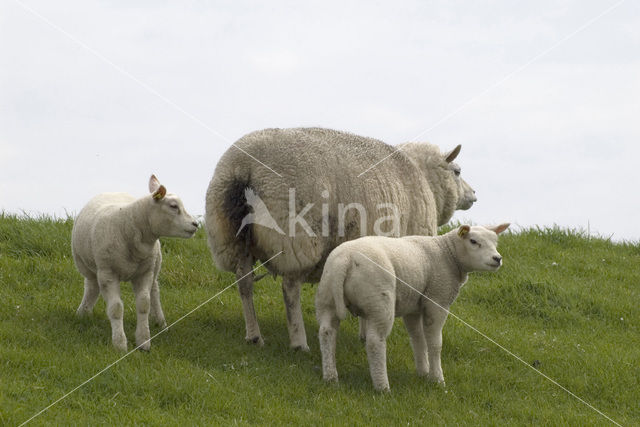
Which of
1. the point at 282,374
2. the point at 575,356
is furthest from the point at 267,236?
the point at 575,356

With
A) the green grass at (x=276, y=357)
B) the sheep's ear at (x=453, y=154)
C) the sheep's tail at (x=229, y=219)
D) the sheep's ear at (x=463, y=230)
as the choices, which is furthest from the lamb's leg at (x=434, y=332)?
the sheep's ear at (x=453, y=154)

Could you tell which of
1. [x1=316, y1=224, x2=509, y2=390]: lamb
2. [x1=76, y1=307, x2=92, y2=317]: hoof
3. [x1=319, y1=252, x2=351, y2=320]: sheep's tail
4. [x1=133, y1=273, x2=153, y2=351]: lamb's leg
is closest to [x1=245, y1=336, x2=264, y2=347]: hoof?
[x1=133, y1=273, x2=153, y2=351]: lamb's leg

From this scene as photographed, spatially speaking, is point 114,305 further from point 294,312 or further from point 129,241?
point 294,312

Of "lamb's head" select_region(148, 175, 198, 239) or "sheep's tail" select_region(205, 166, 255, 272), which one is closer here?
"lamb's head" select_region(148, 175, 198, 239)

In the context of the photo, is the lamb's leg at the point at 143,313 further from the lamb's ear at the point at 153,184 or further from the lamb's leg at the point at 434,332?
the lamb's leg at the point at 434,332

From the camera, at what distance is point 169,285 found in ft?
36.9

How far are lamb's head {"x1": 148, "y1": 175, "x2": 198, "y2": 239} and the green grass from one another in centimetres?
132

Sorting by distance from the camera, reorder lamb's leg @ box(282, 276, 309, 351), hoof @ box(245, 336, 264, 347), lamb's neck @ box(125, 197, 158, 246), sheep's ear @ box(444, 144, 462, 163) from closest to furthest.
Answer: lamb's neck @ box(125, 197, 158, 246), lamb's leg @ box(282, 276, 309, 351), hoof @ box(245, 336, 264, 347), sheep's ear @ box(444, 144, 462, 163)

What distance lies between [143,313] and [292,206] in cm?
190

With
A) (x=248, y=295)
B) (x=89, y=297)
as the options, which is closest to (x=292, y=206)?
(x=248, y=295)

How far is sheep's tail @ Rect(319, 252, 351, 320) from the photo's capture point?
7.52m

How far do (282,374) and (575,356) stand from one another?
376cm

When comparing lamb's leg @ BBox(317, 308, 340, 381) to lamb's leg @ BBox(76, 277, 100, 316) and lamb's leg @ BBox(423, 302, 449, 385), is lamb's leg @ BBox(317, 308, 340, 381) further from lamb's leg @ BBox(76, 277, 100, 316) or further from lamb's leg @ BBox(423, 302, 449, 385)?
lamb's leg @ BBox(76, 277, 100, 316)

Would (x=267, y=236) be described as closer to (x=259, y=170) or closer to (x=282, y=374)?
(x=259, y=170)
